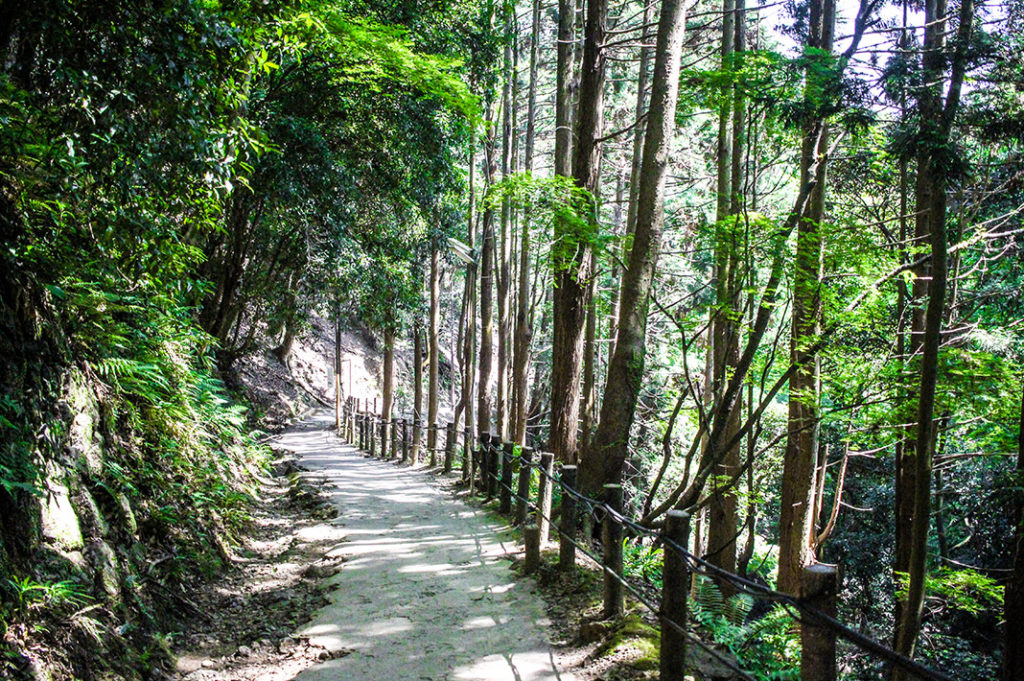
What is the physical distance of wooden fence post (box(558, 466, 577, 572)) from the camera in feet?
18.2

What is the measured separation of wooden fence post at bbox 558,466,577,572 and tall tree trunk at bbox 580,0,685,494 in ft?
3.75

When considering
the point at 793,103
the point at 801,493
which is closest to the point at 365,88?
the point at 793,103

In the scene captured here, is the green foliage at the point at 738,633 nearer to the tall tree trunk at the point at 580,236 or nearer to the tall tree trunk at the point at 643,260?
the tall tree trunk at the point at 643,260

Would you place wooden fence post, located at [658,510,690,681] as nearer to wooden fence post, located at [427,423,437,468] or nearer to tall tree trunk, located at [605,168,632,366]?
wooden fence post, located at [427,423,437,468]

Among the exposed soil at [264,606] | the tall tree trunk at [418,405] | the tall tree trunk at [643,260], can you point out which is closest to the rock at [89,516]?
the exposed soil at [264,606]

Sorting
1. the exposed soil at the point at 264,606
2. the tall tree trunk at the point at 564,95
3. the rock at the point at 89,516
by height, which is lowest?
the exposed soil at the point at 264,606

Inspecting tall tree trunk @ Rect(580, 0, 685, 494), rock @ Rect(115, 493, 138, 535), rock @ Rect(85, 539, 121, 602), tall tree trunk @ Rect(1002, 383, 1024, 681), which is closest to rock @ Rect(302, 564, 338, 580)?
rock @ Rect(115, 493, 138, 535)

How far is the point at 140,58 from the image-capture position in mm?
4105

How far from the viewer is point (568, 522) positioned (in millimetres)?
5602

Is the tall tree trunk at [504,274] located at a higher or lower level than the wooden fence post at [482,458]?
higher

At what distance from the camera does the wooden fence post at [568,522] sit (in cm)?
Answer: 554

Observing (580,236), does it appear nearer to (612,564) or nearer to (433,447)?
(612,564)

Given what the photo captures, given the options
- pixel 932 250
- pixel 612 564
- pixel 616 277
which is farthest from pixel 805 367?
pixel 616 277

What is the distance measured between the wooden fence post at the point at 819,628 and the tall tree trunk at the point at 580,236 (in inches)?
194
